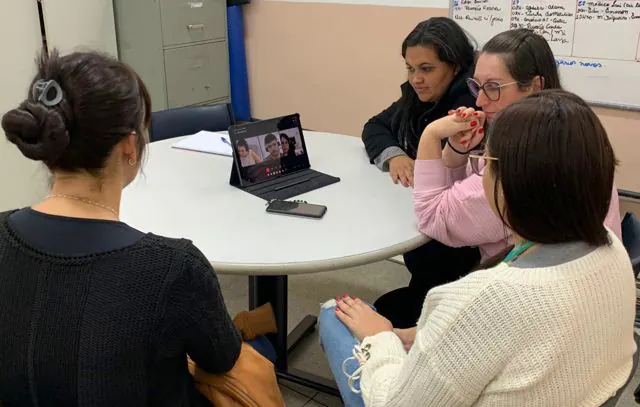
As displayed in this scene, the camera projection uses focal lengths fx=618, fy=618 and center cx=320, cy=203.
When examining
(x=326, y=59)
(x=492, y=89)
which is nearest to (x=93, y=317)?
(x=492, y=89)

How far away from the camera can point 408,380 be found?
100 cm

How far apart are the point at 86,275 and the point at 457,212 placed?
Answer: 2.94 ft

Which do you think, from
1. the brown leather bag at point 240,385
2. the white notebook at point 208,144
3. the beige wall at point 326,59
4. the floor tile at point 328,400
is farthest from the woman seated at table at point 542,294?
the beige wall at point 326,59

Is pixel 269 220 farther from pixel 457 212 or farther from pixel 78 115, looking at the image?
pixel 78 115

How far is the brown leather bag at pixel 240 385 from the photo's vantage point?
1.16 m

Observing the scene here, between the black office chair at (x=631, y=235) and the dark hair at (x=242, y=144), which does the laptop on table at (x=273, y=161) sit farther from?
the black office chair at (x=631, y=235)

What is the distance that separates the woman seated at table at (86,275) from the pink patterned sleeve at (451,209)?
27.3 inches

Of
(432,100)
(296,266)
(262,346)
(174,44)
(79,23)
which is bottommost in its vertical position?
(262,346)

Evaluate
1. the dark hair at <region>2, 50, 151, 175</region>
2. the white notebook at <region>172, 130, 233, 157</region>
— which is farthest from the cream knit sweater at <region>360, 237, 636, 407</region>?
the white notebook at <region>172, 130, 233, 157</region>

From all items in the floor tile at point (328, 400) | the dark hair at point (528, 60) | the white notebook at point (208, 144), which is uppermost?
the dark hair at point (528, 60)

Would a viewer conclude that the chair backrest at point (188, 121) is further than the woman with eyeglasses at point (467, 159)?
Yes

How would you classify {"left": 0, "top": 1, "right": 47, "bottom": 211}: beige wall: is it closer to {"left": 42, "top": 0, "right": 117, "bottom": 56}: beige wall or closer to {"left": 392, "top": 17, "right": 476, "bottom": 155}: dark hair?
{"left": 42, "top": 0, "right": 117, "bottom": 56}: beige wall

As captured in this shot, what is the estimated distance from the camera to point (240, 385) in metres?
1.16

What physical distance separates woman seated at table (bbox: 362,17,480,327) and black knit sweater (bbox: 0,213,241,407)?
1055 millimetres
